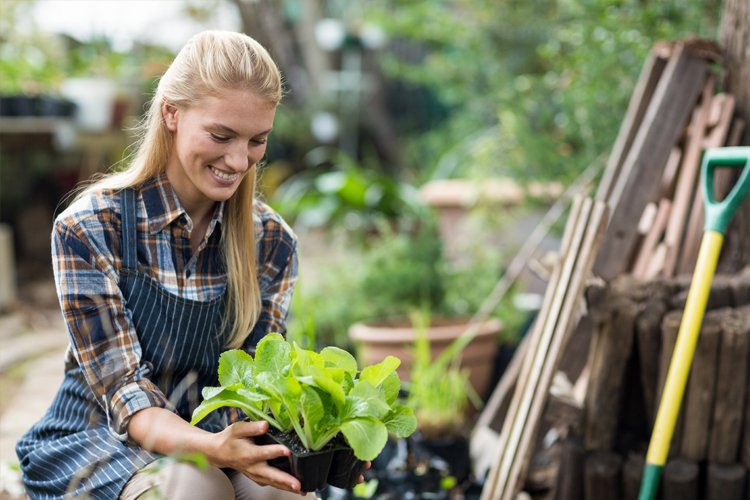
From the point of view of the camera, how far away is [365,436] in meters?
1.37

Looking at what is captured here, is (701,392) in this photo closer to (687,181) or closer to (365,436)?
(687,181)

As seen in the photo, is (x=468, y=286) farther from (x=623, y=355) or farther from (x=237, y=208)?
(x=237, y=208)

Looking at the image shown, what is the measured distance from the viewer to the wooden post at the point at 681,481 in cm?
219

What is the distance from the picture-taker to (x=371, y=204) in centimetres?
525

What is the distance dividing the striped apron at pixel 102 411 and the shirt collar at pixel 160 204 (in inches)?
1.2

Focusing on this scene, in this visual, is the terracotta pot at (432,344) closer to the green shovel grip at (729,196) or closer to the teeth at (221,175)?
the green shovel grip at (729,196)

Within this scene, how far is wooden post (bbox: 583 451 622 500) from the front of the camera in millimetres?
2307

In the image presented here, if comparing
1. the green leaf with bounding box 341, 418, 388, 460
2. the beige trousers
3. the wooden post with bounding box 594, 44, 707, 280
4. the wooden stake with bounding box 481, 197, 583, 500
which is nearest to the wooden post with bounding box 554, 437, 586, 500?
the wooden stake with bounding box 481, 197, 583, 500

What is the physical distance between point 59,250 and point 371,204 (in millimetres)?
3675

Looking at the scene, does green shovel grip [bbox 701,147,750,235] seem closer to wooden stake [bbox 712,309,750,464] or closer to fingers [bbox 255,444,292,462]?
wooden stake [bbox 712,309,750,464]

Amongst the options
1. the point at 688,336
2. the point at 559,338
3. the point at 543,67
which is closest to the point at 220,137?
the point at 559,338

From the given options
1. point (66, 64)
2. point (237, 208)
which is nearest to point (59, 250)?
point (237, 208)

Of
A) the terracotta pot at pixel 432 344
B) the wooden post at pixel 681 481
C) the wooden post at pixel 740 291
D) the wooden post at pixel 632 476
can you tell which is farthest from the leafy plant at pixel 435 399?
the wooden post at pixel 740 291

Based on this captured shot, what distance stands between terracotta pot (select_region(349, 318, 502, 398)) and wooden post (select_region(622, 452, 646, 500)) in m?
1.20
